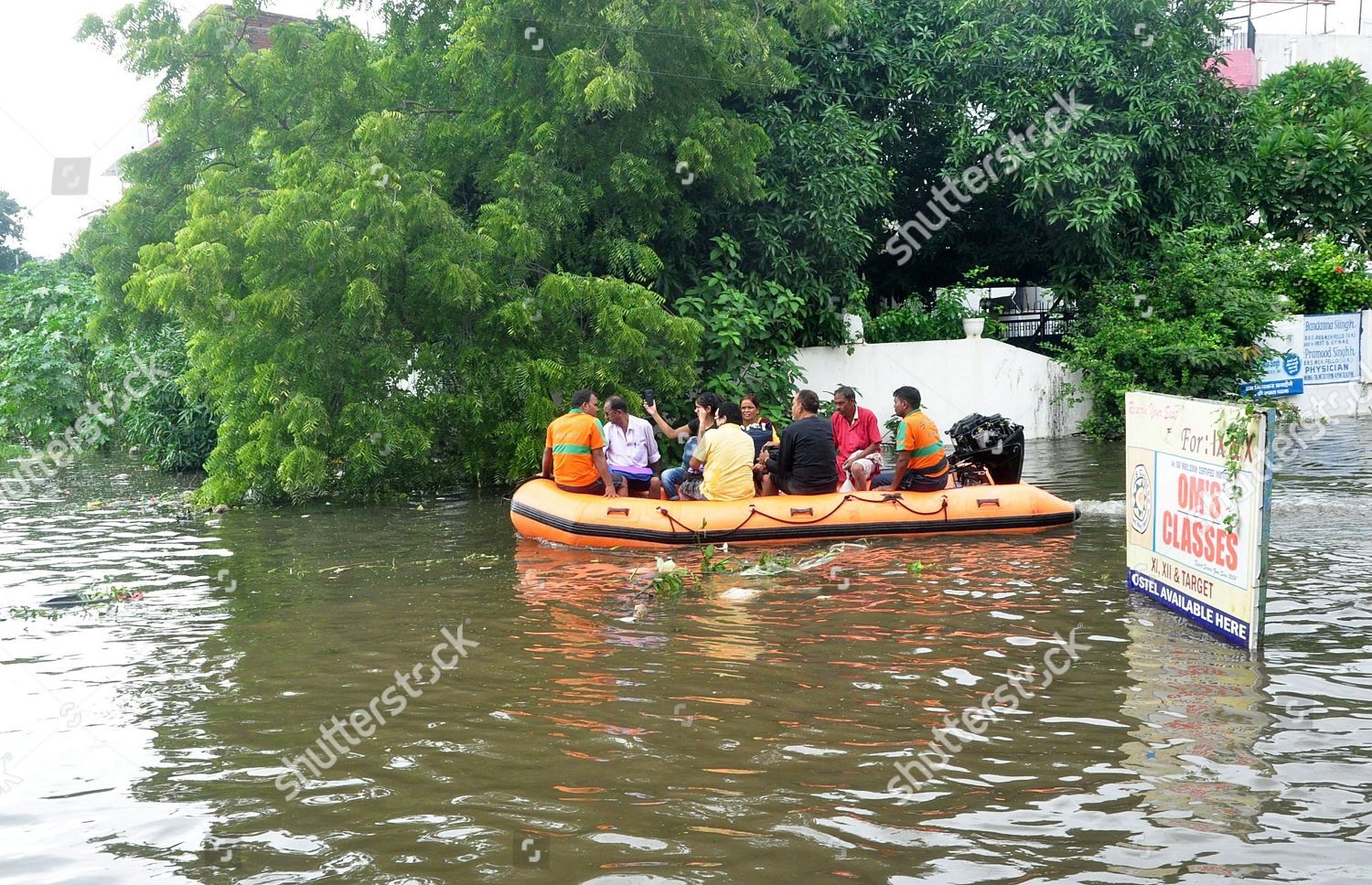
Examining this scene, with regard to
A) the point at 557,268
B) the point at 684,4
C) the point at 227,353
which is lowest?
the point at 227,353

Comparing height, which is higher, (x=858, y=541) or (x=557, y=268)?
(x=557, y=268)

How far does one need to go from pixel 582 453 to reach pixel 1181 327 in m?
11.6

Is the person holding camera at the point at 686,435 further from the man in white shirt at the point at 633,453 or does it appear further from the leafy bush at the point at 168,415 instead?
the leafy bush at the point at 168,415

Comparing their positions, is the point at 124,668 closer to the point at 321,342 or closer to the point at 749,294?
the point at 321,342

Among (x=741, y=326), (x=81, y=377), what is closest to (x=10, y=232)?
(x=81, y=377)

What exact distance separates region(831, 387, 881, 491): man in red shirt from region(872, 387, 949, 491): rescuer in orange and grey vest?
553 millimetres

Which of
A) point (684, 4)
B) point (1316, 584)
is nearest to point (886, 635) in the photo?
point (1316, 584)

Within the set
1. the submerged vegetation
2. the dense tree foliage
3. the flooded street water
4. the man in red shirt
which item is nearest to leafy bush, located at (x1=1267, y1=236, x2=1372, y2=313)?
the submerged vegetation

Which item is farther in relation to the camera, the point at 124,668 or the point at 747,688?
the point at 124,668

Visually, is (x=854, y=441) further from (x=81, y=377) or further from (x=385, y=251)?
(x=81, y=377)

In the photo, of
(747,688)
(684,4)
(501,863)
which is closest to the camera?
(501,863)

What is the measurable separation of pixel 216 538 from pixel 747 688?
764cm

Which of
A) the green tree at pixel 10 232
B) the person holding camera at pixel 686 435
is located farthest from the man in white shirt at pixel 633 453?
the green tree at pixel 10 232

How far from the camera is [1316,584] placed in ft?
28.7
